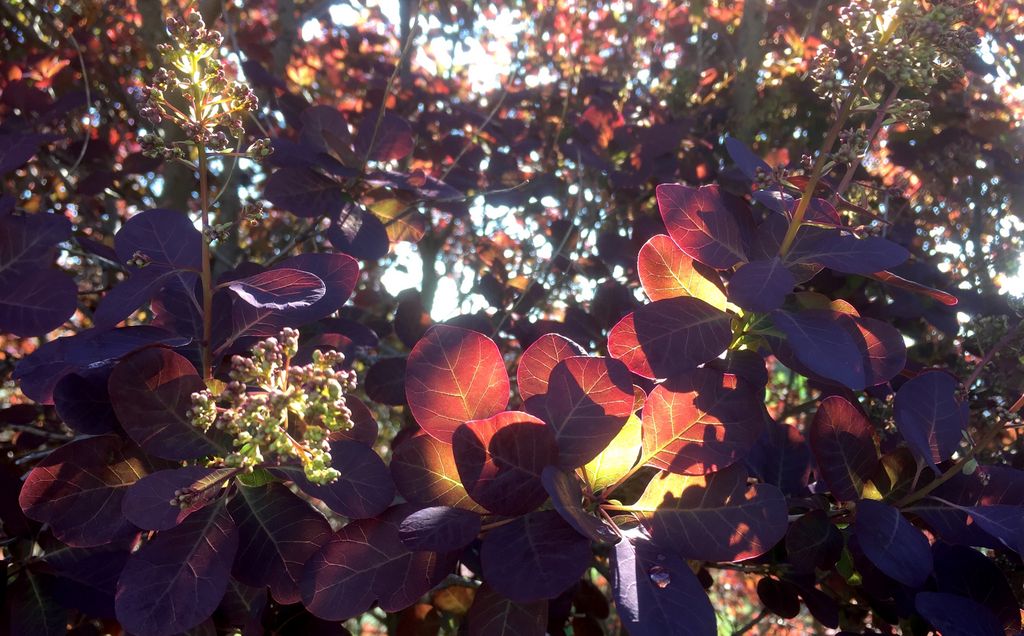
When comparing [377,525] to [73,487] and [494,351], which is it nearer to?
[494,351]

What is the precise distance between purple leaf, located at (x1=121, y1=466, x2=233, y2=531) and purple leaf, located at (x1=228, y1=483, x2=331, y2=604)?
0.33 feet

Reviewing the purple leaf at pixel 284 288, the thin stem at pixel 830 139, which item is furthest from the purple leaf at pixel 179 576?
the thin stem at pixel 830 139

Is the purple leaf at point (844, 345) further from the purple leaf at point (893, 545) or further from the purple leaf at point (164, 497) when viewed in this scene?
the purple leaf at point (164, 497)

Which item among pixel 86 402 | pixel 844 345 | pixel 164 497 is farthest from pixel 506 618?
pixel 86 402

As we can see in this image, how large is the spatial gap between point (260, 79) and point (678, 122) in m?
1.34

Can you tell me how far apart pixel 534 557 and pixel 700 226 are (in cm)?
56

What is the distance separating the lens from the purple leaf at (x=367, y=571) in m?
0.96

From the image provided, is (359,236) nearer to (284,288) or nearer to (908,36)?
(284,288)

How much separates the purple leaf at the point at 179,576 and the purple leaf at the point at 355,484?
126 mm

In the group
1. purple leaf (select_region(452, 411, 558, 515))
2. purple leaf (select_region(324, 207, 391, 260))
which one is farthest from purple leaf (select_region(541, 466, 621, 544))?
purple leaf (select_region(324, 207, 391, 260))

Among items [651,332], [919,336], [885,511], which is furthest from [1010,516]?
[919,336]

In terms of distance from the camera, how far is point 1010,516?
1.06 m

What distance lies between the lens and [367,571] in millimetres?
988

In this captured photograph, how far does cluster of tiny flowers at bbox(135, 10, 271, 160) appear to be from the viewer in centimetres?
100
